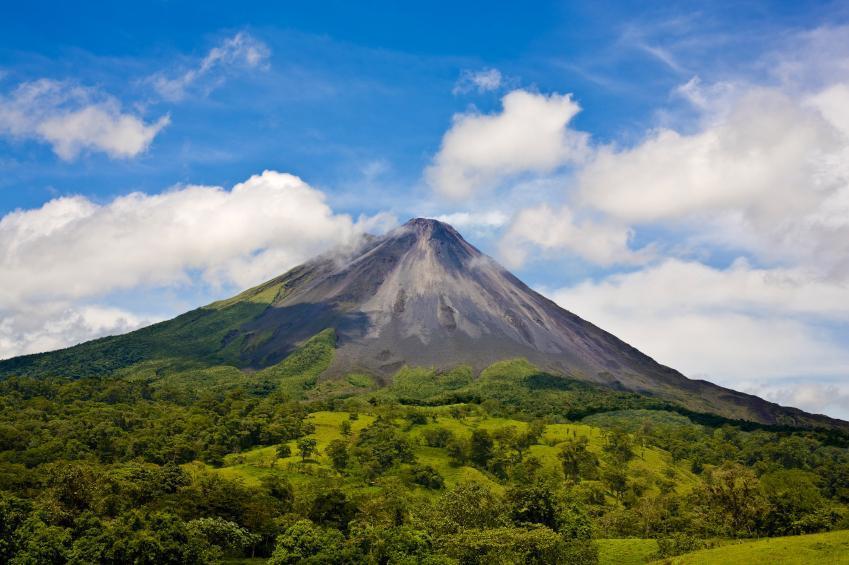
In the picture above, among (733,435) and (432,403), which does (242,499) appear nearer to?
(432,403)

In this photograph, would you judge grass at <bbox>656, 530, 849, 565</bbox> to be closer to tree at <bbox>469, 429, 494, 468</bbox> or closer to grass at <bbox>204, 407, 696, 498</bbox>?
grass at <bbox>204, 407, 696, 498</bbox>

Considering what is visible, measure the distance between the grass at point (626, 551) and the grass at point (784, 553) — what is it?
10.6m

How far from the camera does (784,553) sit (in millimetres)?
49500

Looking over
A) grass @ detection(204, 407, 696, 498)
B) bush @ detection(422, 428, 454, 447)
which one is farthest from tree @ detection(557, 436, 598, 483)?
bush @ detection(422, 428, 454, 447)

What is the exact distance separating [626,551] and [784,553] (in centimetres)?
2207

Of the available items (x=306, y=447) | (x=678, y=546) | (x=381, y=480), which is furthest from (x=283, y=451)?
(x=678, y=546)

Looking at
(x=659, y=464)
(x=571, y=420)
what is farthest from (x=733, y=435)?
(x=659, y=464)

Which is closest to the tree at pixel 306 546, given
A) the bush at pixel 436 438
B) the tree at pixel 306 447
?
the tree at pixel 306 447

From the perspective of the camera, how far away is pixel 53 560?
5334cm

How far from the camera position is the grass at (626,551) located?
2596 inches

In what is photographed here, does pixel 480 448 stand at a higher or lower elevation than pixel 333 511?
higher

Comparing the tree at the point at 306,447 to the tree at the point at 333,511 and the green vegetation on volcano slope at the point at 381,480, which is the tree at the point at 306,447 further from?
the tree at the point at 333,511

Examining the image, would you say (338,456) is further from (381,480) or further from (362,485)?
(362,485)

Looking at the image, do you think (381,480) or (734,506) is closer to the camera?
(734,506)
